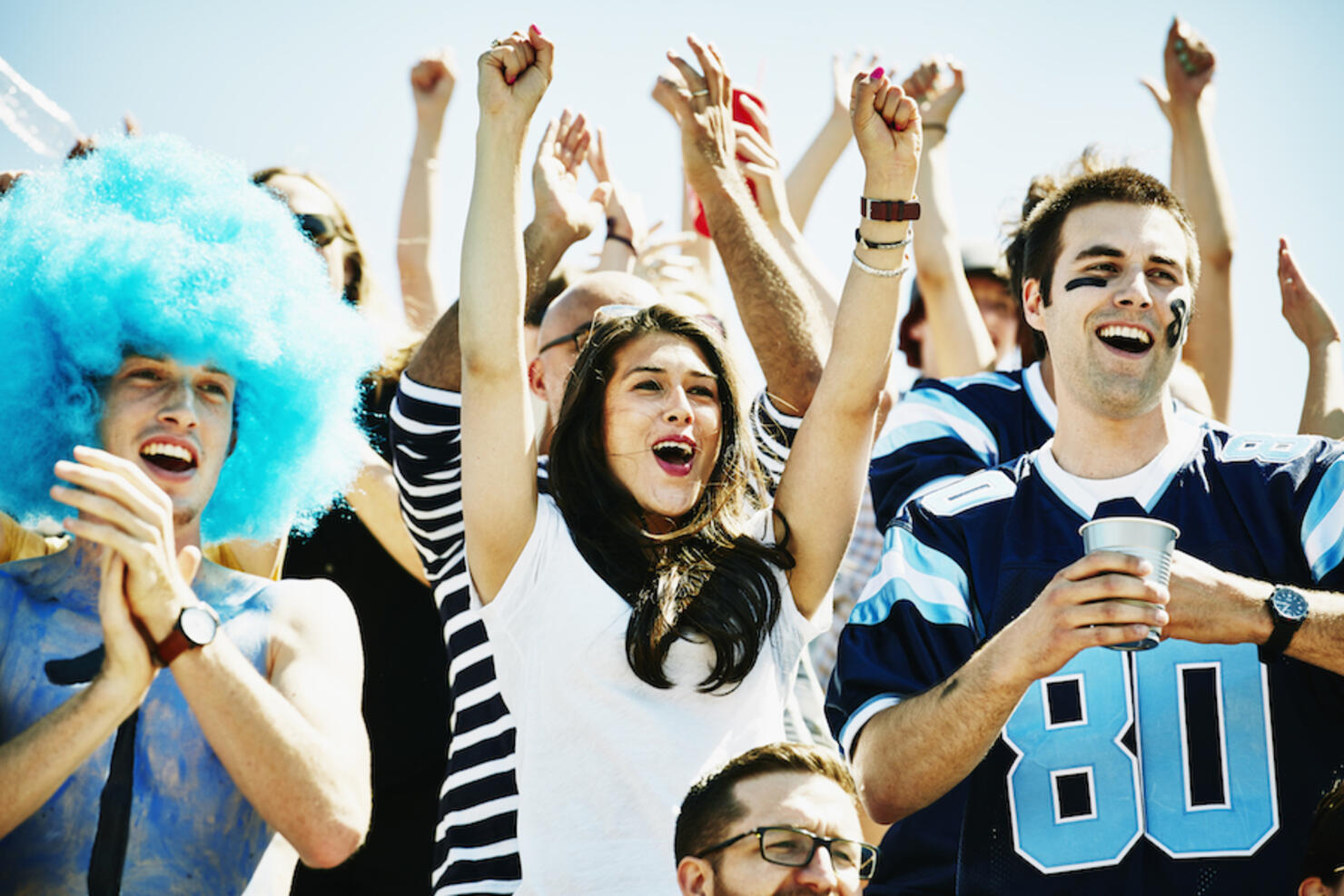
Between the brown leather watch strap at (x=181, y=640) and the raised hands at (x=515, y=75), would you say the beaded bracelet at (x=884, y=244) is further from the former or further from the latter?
the brown leather watch strap at (x=181, y=640)

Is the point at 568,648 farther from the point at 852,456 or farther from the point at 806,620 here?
the point at 852,456

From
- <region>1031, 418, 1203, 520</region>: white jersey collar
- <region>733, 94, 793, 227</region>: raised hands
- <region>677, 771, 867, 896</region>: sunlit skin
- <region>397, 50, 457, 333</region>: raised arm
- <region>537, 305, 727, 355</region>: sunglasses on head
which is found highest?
<region>397, 50, 457, 333</region>: raised arm

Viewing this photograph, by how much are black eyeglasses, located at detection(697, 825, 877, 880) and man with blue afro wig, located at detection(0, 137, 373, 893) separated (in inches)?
28.2

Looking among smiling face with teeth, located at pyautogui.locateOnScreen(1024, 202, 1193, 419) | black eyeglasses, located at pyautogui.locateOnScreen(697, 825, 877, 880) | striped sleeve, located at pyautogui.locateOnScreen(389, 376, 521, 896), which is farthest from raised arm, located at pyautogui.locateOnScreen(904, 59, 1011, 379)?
black eyeglasses, located at pyautogui.locateOnScreen(697, 825, 877, 880)

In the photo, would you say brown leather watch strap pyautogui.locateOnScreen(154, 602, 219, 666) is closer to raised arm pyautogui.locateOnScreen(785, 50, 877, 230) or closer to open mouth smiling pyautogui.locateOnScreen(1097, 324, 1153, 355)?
open mouth smiling pyautogui.locateOnScreen(1097, 324, 1153, 355)

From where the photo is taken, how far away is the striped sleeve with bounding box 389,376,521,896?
10.2 feet

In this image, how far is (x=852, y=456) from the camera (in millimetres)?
3248

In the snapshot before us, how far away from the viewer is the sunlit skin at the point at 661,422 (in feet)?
10.8

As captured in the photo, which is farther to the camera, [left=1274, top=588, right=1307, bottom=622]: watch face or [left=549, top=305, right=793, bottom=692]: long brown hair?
→ [left=549, top=305, right=793, bottom=692]: long brown hair

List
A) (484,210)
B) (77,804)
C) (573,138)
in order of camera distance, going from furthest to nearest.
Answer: (573,138)
(484,210)
(77,804)

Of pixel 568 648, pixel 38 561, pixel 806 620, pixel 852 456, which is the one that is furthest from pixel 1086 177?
pixel 38 561

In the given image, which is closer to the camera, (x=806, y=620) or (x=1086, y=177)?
(x=806, y=620)

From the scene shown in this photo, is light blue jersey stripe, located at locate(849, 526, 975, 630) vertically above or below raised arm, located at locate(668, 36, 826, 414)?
below

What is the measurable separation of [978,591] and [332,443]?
149cm
